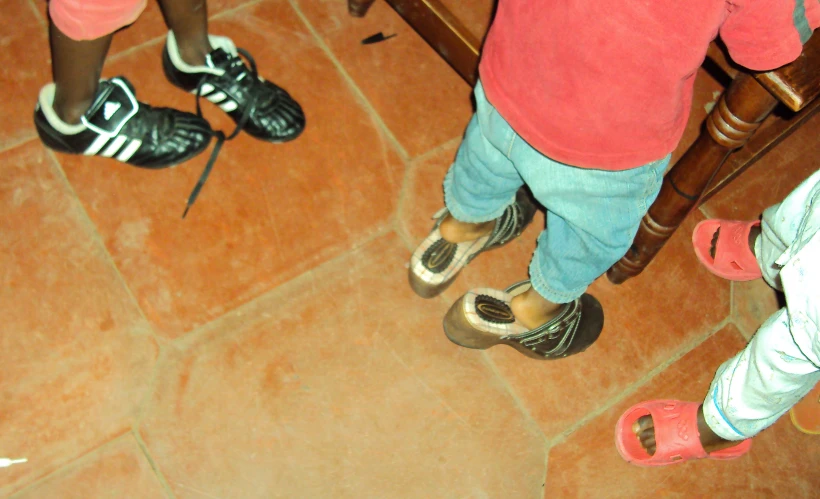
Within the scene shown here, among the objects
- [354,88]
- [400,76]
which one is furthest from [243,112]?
[400,76]

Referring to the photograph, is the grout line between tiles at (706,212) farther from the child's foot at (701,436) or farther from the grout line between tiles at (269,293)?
the grout line between tiles at (269,293)

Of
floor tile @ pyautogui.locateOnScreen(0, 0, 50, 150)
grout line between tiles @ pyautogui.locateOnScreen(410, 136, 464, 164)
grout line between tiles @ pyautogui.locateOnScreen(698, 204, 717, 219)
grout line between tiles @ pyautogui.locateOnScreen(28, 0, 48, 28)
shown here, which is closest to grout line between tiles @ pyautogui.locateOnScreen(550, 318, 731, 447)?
grout line between tiles @ pyautogui.locateOnScreen(698, 204, 717, 219)

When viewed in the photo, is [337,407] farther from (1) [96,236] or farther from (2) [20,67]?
(2) [20,67]

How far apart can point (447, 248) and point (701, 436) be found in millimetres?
541

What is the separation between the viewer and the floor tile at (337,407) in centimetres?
109

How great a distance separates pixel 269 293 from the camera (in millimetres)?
1196

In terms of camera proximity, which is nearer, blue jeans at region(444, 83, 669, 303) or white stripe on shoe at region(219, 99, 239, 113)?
blue jeans at region(444, 83, 669, 303)

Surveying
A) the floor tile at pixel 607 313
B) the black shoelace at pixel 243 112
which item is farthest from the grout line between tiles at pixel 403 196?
the black shoelace at pixel 243 112

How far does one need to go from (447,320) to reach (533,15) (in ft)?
2.06

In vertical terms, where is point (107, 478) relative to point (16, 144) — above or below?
below

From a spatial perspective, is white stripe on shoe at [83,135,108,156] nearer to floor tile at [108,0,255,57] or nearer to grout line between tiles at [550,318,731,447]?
floor tile at [108,0,255,57]

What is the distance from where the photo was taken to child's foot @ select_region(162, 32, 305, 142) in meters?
1.22

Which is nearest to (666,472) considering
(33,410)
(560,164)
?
(560,164)

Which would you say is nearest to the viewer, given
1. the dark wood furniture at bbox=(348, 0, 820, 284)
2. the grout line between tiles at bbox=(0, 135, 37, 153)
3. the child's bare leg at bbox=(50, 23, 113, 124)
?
the dark wood furniture at bbox=(348, 0, 820, 284)
